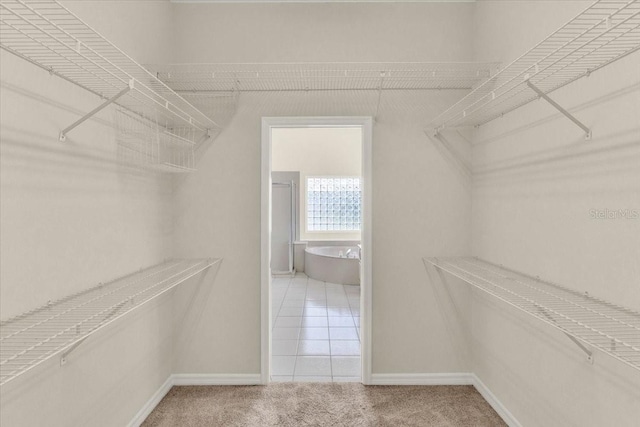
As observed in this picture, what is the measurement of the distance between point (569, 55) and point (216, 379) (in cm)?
273

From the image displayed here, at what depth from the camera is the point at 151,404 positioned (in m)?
2.33

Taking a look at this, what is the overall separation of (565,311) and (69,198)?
2061 millimetres

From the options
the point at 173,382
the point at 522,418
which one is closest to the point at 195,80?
the point at 173,382

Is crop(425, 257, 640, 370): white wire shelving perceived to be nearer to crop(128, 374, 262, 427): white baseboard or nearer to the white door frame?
the white door frame

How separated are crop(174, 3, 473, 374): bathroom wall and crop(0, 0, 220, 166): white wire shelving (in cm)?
41

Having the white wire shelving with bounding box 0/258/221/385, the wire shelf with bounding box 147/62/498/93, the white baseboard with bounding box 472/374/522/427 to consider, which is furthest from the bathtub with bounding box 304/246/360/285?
the white wire shelving with bounding box 0/258/221/385

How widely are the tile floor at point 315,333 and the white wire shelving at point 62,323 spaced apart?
146 centimetres

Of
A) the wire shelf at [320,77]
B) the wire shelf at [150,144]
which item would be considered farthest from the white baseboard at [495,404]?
the wire shelf at [150,144]

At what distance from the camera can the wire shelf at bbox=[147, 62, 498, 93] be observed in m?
2.57

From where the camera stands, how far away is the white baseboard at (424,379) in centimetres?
264

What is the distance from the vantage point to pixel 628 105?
4.37 ft

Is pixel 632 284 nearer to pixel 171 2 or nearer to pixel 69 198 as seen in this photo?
pixel 69 198

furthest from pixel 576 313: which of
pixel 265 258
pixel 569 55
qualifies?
pixel 265 258

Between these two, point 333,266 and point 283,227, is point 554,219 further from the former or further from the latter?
point 283,227
